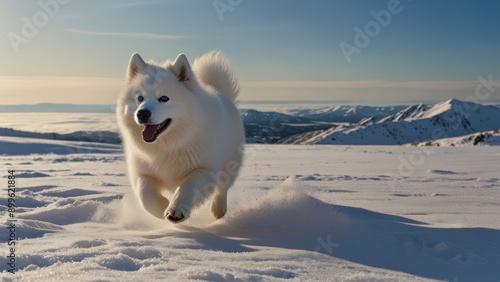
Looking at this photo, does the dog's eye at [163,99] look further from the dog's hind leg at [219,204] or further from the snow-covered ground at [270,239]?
the dog's hind leg at [219,204]

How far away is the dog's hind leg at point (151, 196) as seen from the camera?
3.87 m

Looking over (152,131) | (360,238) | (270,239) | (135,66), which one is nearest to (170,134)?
(152,131)

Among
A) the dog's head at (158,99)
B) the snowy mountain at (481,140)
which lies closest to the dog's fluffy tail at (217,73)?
the dog's head at (158,99)

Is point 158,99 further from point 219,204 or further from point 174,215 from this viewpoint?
point 219,204

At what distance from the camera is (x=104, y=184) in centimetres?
747

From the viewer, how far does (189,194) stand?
3.74 meters

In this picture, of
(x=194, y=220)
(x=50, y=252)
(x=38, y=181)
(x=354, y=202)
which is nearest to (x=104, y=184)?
(x=38, y=181)

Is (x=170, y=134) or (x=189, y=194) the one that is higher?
(x=170, y=134)

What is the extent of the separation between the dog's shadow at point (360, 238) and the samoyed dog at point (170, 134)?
373mm

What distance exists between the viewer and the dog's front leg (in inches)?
141

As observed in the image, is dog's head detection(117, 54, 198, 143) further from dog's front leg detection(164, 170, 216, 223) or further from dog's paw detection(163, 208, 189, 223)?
dog's paw detection(163, 208, 189, 223)

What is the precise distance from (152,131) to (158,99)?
0.27m

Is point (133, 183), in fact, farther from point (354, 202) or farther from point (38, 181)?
point (38, 181)

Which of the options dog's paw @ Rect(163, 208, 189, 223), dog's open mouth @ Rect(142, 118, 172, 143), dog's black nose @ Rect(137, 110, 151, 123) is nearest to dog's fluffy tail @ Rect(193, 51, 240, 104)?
dog's open mouth @ Rect(142, 118, 172, 143)
